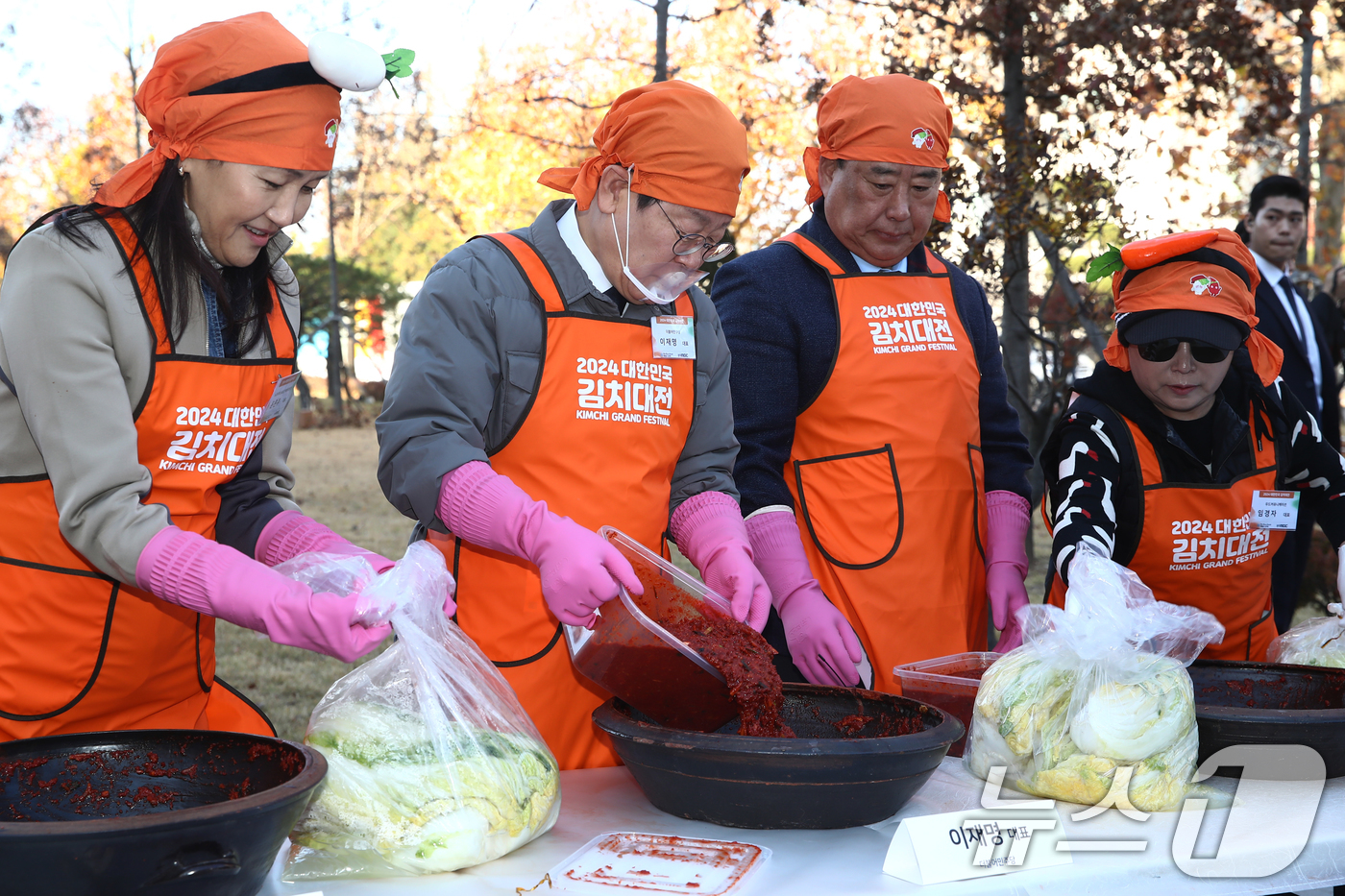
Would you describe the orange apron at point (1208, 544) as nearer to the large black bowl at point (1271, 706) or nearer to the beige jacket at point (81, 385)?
the large black bowl at point (1271, 706)

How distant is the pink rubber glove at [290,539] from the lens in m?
1.83

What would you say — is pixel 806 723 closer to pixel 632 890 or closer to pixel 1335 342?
pixel 632 890

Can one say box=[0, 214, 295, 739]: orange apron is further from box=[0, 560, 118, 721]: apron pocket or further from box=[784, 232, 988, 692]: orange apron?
box=[784, 232, 988, 692]: orange apron

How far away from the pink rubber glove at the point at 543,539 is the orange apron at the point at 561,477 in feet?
0.72

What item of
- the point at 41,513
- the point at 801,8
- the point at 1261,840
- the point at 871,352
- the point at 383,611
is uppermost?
the point at 801,8

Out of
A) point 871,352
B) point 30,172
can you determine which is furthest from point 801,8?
point 30,172

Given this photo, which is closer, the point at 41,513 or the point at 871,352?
the point at 41,513

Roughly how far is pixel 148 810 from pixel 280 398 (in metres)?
0.77

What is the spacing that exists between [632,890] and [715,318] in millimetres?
1253

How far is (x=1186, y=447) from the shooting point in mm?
2430

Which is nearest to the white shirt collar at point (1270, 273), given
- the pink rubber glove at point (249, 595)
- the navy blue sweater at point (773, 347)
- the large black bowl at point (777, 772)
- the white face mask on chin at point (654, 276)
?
the navy blue sweater at point (773, 347)

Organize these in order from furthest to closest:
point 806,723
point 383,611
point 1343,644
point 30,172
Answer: point 30,172 → point 1343,644 → point 806,723 → point 383,611

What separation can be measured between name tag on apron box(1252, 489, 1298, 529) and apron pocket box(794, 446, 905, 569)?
2.57 feet

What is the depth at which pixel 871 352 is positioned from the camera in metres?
2.49
